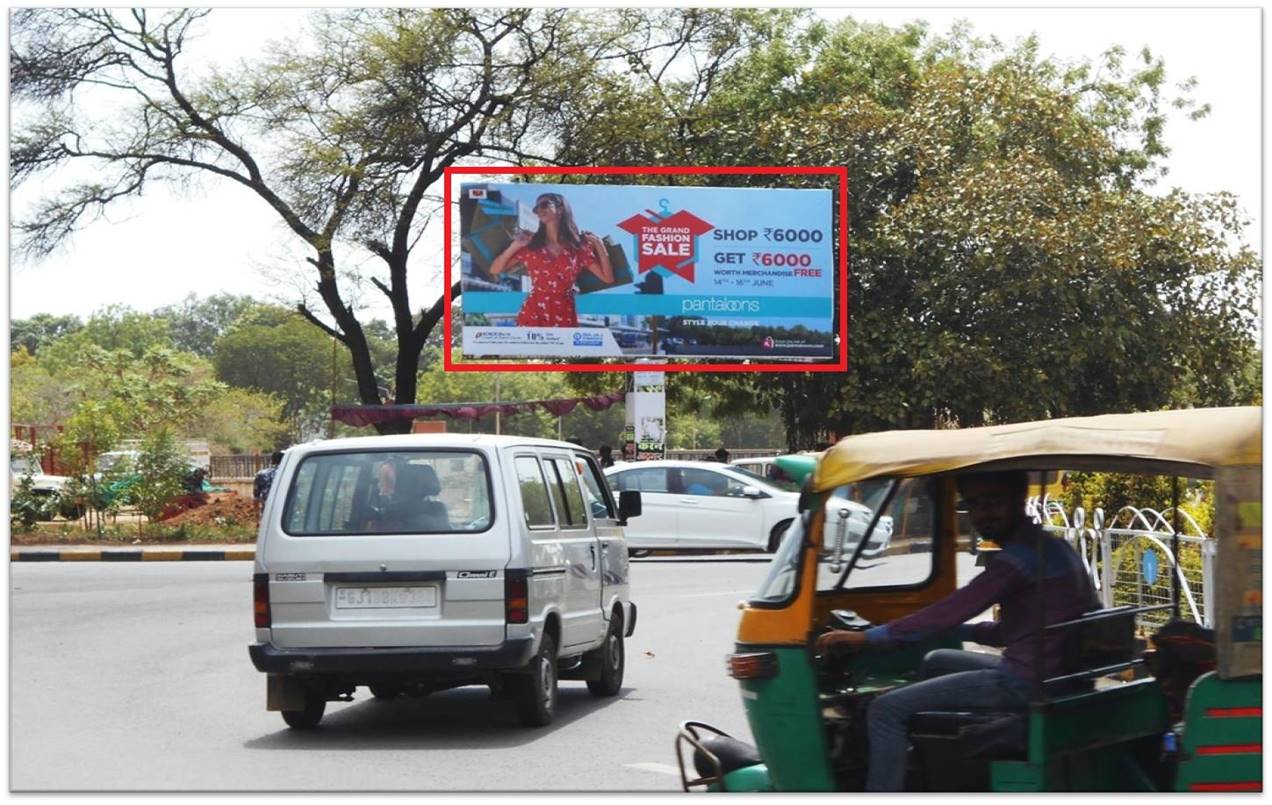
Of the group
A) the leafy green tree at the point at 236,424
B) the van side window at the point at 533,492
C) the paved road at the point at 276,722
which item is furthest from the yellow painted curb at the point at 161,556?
the leafy green tree at the point at 236,424

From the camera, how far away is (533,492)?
32.1ft

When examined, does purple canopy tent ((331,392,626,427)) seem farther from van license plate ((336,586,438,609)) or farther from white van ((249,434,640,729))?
van license plate ((336,586,438,609))

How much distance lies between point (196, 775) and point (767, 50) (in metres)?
33.6

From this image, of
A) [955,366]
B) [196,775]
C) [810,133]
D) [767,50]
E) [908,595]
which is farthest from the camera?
[767,50]

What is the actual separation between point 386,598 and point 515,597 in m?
0.69

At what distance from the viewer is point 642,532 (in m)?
25.0

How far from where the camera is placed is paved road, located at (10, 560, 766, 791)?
822cm

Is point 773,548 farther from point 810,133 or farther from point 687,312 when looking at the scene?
point 810,133

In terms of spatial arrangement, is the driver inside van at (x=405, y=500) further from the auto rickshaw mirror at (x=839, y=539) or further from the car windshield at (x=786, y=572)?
the car windshield at (x=786, y=572)

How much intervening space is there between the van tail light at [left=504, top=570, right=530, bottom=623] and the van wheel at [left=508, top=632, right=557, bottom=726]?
0.37 m

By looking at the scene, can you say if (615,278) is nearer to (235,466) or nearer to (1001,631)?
(235,466)

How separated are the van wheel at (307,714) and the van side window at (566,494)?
172 centimetres

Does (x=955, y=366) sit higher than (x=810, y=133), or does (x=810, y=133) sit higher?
(x=810, y=133)

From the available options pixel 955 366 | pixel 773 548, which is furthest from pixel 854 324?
pixel 773 548
